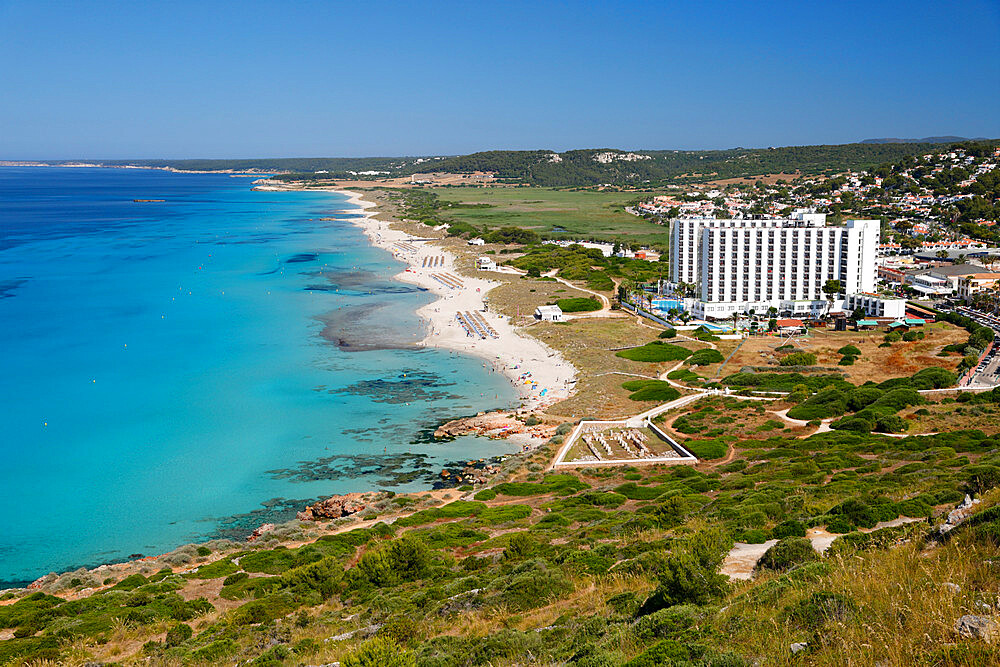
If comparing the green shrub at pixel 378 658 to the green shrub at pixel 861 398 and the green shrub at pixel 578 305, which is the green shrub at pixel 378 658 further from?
the green shrub at pixel 578 305

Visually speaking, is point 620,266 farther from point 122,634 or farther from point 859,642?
point 859,642

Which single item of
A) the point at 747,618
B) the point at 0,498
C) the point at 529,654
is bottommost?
→ the point at 0,498

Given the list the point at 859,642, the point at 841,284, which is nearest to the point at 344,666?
the point at 859,642

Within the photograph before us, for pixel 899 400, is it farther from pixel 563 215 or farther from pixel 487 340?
pixel 563 215

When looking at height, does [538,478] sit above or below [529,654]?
below

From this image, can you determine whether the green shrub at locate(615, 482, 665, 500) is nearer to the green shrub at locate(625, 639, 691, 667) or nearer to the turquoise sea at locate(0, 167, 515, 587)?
the turquoise sea at locate(0, 167, 515, 587)

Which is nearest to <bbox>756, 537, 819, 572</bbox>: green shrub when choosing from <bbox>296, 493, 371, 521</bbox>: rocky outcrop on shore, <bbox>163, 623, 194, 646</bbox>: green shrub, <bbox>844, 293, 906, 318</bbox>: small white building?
<bbox>163, 623, 194, 646</bbox>: green shrub

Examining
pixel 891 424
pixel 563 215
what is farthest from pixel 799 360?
pixel 563 215

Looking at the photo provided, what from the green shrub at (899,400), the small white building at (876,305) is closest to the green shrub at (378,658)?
the green shrub at (899,400)
